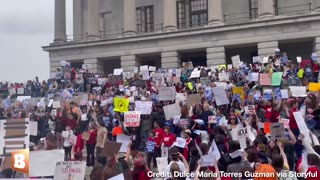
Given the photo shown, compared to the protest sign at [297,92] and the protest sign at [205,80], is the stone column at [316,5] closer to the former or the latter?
the protest sign at [205,80]

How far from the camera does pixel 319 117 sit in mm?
14219

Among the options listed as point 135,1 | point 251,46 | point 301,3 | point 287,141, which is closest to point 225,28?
point 251,46

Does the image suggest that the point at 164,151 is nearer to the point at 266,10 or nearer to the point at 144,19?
the point at 266,10

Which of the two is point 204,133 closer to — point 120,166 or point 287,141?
point 287,141

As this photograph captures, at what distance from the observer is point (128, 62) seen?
45031 millimetres

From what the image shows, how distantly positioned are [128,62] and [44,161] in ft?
117

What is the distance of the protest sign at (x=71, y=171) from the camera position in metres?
8.91

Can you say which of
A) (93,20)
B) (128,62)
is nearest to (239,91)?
(128,62)

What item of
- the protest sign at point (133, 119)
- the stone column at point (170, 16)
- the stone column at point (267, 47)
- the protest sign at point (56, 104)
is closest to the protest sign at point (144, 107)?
the protest sign at point (133, 119)

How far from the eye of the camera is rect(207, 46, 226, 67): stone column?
40.9 metres

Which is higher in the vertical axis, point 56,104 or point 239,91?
point 239,91

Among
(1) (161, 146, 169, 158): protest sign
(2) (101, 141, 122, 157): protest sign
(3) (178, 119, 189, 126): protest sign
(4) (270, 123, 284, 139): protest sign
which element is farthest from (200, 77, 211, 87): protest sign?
(2) (101, 141, 122, 157): protest sign

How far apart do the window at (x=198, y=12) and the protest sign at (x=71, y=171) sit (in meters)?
37.7

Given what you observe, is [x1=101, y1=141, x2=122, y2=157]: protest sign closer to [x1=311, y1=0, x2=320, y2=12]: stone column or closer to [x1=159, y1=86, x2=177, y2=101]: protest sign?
[x1=159, y1=86, x2=177, y2=101]: protest sign
